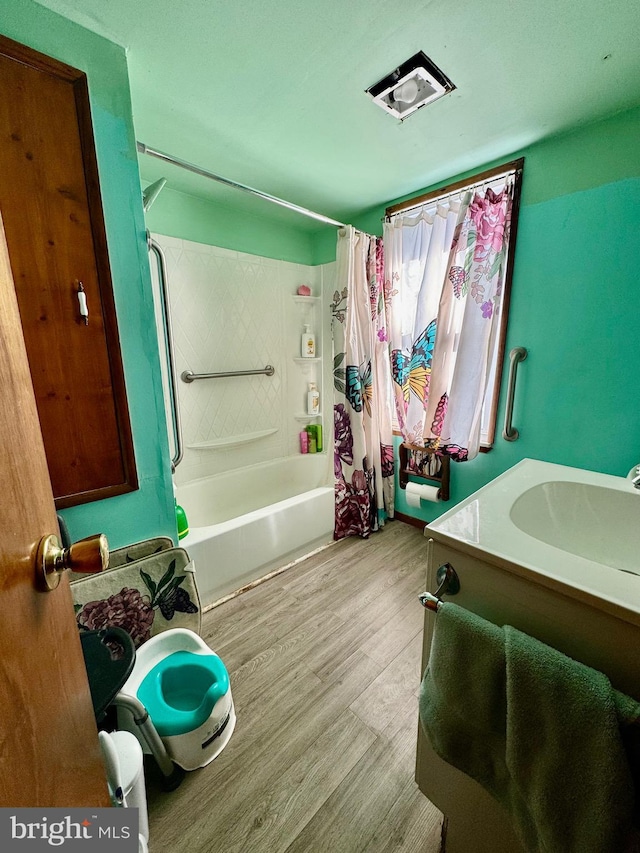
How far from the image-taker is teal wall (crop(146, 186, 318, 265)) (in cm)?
193

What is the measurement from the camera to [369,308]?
6.77ft

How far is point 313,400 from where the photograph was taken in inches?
107

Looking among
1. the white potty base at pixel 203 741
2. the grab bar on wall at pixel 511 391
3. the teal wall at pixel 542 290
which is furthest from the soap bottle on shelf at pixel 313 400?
the white potty base at pixel 203 741

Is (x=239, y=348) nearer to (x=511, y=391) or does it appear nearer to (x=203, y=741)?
(x=511, y=391)

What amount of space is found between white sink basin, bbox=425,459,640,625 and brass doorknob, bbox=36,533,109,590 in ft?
2.05

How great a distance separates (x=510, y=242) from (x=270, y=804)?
7.97ft

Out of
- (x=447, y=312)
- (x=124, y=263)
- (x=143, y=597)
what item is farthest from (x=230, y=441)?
(x=447, y=312)

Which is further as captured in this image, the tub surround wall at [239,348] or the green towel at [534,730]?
the tub surround wall at [239,348]

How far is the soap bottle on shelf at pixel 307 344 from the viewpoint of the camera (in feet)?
8.50

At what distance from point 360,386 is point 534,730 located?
175 cm

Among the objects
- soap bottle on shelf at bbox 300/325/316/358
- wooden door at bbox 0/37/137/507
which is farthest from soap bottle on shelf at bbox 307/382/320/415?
wooden door at bbox 0/37/137/507

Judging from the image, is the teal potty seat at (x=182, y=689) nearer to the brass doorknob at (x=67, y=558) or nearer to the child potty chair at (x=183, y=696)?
the child potty chair at (x=183, y=696)

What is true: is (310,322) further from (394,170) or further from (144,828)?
(144,828)

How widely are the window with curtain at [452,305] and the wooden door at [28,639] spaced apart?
5.71 ft
